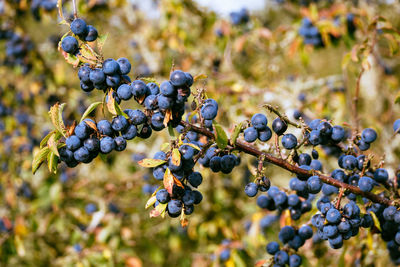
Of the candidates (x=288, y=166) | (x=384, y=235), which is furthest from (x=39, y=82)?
(x=384, y=235)

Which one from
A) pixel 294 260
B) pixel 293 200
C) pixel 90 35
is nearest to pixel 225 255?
pixel 294 260

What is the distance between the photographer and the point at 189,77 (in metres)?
1.18

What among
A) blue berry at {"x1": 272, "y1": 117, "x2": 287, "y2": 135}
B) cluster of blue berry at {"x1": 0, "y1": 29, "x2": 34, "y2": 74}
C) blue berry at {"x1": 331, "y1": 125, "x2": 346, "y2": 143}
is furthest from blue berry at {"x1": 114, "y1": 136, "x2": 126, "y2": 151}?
cluster of blue berry at {"x1": 0, "y1": 29, "x2": 34, "y2": 74}

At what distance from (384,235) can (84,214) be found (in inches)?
110

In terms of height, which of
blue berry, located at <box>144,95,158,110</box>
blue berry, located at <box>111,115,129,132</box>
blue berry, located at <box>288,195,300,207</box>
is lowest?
blue berry, located at <box>288,195,300,207</box>

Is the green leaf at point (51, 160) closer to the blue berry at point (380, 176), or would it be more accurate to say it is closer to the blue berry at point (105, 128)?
the blue berry at point (105, 128)

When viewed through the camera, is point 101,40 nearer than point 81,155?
No

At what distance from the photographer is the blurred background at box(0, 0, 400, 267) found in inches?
119

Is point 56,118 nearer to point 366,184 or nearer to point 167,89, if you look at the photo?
point 167,89

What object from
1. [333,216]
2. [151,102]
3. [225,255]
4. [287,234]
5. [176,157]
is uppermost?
[151,102]

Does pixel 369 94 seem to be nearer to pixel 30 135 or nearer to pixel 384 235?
pixel 384 235

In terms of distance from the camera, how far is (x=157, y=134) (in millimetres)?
3680

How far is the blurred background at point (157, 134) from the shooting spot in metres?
3.03

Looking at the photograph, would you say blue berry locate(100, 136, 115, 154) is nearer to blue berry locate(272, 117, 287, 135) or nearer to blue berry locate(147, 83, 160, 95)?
blue berry locate(147, 83, 160, 95)
